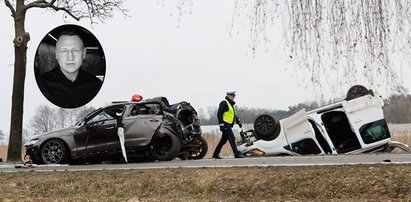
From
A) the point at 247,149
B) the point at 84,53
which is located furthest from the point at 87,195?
the point at 84,53

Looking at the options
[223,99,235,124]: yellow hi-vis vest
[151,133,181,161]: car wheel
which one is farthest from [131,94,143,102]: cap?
[223,99,235,124]: yellow hi-vis vest

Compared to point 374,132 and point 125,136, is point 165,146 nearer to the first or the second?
point 125,136

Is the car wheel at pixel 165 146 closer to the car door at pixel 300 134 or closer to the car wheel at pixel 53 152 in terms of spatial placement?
the car wheel at pixel 53 152

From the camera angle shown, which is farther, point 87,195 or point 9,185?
point 9,185

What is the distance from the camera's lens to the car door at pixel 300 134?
15523mm

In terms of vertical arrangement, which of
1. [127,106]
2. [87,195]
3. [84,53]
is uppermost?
[84,53]

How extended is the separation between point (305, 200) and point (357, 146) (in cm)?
720

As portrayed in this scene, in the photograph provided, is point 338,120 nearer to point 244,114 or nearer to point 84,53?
point 244,114

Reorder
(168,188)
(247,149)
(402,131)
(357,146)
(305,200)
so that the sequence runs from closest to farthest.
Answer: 1. (305,200)
2. (168,188)
3. (357,146)
4. (247,149)
5. (402,131)

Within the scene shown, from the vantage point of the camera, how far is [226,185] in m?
9.62

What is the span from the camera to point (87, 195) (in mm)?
9914

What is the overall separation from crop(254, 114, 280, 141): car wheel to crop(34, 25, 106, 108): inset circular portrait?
5.04 meters

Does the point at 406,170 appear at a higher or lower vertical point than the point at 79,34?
lower

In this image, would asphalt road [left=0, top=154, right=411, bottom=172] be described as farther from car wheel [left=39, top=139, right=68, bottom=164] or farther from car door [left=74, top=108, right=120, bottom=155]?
car door [left=74, top=108, right=120, bottom=155]
